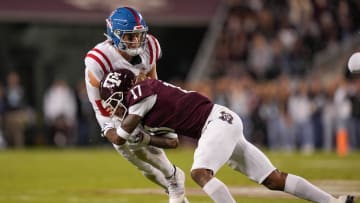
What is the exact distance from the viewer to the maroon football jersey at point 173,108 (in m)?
6.21

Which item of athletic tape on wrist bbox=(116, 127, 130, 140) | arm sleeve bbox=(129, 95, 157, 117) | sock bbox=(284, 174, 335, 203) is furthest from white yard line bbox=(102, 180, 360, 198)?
arm sleeve bbox=(129, 95, 157, 117)

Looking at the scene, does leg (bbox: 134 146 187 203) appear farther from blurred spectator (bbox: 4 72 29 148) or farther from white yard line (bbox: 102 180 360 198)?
blurred spectator (bbox: 4 72 29 148)

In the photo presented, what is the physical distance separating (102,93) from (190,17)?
15.4 metres

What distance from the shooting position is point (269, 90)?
18.2 m

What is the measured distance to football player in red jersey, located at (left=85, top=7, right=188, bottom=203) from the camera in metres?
6.91

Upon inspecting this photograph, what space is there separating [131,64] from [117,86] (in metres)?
0.72

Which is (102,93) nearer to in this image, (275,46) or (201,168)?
(201,168)

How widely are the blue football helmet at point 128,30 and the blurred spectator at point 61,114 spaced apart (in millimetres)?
12366

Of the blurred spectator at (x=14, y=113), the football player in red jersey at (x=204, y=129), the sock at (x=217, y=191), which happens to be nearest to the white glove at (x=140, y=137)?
the football player in red jersey at (x=204, y=129)

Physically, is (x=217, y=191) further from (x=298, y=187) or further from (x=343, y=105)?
(x=343, y=105)

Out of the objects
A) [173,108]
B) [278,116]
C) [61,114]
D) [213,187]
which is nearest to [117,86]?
[173,108]

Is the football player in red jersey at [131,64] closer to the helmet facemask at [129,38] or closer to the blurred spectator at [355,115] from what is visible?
the helmet facemask at [129,38]

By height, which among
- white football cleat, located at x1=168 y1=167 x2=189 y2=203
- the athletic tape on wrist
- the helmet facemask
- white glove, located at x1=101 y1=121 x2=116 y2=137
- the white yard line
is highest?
the helmet facemask

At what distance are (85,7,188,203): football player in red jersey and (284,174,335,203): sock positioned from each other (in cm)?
136
